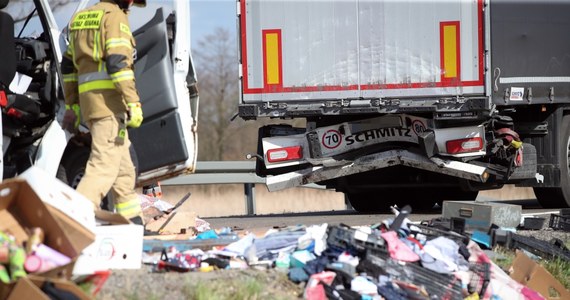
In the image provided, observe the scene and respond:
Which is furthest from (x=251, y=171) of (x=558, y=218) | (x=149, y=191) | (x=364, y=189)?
(x=558, y=218)

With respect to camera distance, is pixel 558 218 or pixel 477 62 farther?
pixel 477 62

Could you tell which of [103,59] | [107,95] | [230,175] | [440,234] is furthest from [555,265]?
[230,175]

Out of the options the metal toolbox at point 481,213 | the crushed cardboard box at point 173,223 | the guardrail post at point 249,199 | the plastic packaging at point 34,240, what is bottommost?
the guardrail post at point 249,199

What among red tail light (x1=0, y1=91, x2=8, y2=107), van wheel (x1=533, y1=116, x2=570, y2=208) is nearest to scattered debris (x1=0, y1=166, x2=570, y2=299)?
red tail light (x1=0, y1=91, x2=8, y2=107)

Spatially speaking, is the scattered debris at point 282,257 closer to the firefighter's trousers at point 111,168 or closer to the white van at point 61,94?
the firefighter's trousers at point 111,168

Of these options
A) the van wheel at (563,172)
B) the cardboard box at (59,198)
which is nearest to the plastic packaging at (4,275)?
the cardboard box at (59,198)

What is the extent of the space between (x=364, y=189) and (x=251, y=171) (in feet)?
8.31

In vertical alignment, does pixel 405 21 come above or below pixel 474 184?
above

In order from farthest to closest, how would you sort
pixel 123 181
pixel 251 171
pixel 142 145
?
pixel 251 171, pixel 142 145, pixel 123 181

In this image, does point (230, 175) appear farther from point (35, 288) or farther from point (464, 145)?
point (35, 288)

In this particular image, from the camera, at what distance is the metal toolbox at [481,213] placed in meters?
8.05

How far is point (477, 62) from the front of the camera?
1160cm

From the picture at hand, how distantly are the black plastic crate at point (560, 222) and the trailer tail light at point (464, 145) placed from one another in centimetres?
233

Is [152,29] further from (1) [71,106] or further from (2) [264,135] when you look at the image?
(2) [264,135]
